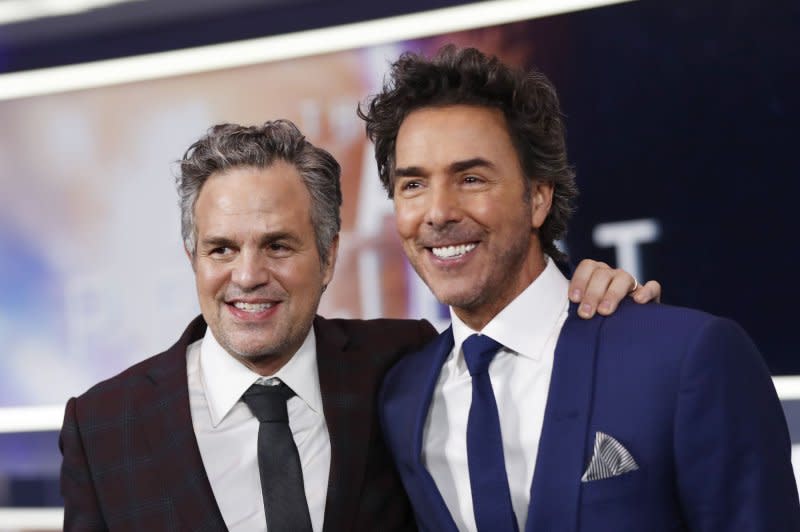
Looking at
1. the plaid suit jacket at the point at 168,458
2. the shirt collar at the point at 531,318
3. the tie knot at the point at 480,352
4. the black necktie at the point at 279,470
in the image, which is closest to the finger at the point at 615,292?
the shirt collar at the point at 531,318

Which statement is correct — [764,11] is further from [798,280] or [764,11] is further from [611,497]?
[611,497]

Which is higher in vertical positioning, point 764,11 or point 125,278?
point 764,11

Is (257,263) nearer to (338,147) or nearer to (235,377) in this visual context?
(235,377)

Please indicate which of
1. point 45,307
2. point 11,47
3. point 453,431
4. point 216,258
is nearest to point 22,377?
point 45,307

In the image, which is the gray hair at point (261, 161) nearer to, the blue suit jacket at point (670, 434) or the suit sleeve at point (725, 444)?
the blue suit jacket at point (670, 434)

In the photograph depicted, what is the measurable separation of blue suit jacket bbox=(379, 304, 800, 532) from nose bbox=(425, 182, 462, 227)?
35 cm

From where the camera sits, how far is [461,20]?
3.15 m

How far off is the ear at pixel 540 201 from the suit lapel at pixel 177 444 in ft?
2.60

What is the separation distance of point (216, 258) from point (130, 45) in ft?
5.69

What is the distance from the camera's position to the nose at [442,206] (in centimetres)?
187

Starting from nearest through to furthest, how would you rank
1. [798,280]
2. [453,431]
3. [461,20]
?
[453,431] < [798,280] < [461,20]

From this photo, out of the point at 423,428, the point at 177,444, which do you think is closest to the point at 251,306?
the point at 177,444

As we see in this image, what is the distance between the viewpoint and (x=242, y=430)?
1.99 metres

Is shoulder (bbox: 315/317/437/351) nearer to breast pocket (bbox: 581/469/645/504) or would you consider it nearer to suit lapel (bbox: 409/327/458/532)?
suit lapel (bbox: 409/327/458/532)
